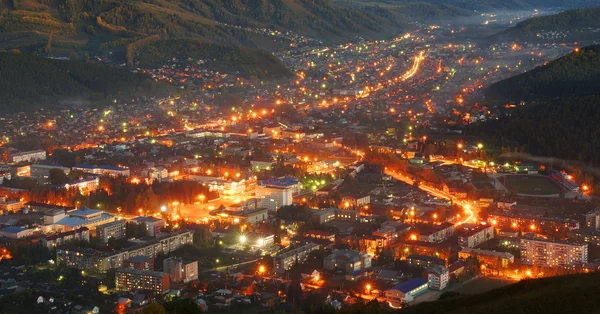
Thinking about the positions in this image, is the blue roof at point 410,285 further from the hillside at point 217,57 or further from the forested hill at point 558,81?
the hillside at point 217,57

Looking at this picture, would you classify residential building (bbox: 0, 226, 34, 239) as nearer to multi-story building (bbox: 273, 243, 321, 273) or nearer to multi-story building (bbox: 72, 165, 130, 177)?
multi-story building (bbox: 273, 243, 321, 273)

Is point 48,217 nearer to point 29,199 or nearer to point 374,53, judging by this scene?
point 29,199

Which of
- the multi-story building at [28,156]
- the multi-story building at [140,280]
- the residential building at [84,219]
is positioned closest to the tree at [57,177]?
the multi-story building at [28,156]

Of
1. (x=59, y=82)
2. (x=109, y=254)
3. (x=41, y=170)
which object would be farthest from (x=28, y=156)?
(x=59, y=82)

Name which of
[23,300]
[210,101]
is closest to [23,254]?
[23,300]

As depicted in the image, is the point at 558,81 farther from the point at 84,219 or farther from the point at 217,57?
the point at 84,219

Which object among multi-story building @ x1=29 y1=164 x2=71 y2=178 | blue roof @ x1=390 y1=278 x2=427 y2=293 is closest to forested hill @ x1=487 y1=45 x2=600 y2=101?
Answer: multi-story building @ x1=29 y1=164 x2=71 y2=178
